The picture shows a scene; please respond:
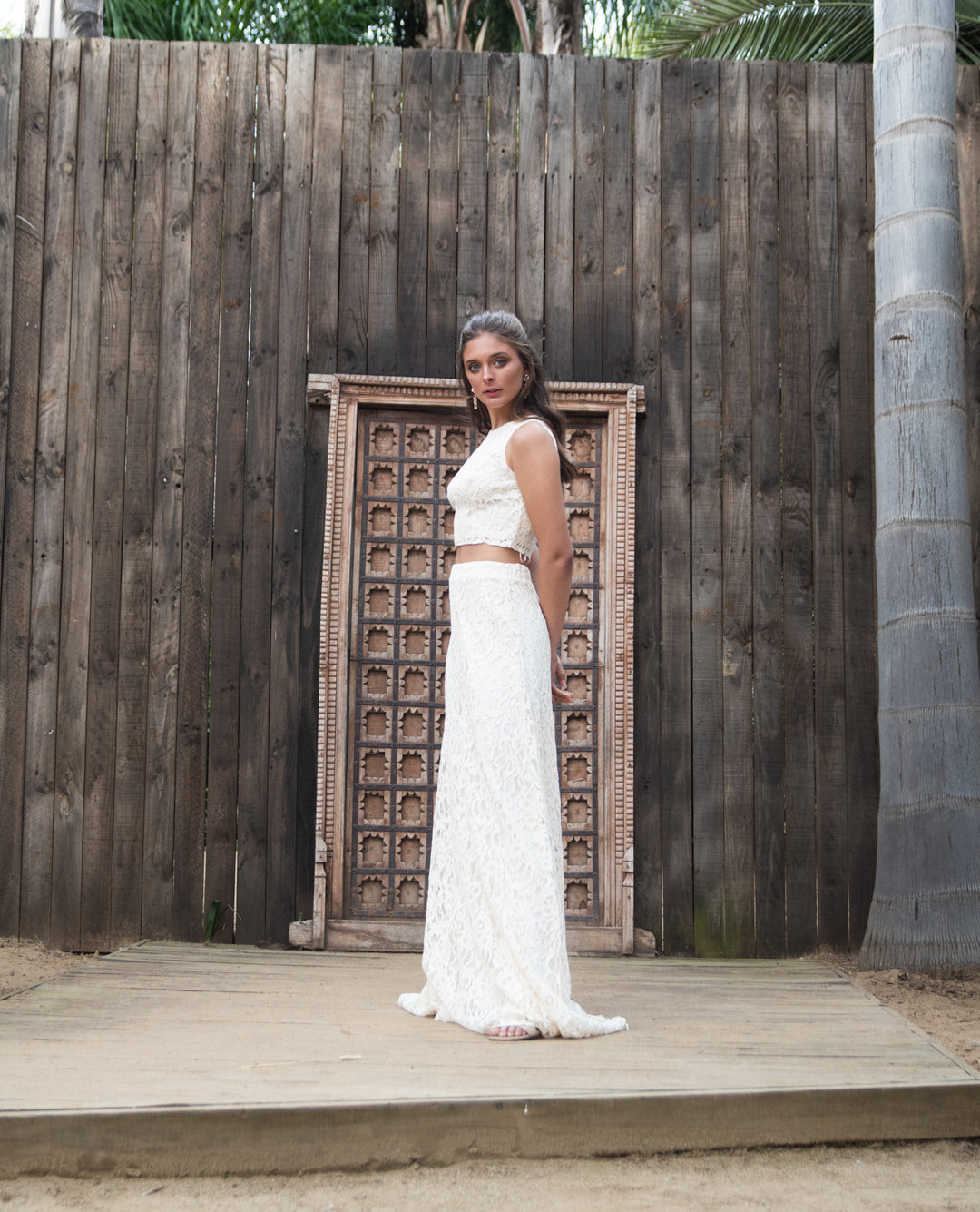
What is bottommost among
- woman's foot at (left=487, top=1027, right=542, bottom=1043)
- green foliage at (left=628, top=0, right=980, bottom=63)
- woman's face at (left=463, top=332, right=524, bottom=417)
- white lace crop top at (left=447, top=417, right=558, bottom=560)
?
woman's foot at (left=487, top=1027, right=542, bottom=1043)

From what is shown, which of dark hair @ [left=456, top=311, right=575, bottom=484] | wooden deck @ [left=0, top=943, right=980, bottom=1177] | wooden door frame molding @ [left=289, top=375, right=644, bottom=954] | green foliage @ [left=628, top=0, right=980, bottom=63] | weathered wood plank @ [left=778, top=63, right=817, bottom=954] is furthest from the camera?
green foliage @ [left=628, top=0, right=980, bottom=63]

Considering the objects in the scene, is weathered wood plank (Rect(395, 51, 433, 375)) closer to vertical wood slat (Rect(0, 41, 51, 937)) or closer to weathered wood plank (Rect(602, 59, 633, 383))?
weathered wood plank (Rect(602, 59, 633, 383))

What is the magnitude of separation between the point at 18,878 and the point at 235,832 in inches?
34.5

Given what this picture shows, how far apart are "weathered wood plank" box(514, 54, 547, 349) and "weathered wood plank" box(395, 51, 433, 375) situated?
0.39m

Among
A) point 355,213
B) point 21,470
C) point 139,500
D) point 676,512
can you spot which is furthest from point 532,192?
point 21,470

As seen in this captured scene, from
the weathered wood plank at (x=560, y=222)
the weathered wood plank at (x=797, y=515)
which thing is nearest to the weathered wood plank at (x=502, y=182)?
the weathered wood plank at (x=560, y=222)

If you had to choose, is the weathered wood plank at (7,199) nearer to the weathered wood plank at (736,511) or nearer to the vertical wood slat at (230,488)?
the vertical wood slat at (230,488)

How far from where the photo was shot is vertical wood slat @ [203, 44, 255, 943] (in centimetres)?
422

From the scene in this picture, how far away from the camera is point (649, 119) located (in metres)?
4.51

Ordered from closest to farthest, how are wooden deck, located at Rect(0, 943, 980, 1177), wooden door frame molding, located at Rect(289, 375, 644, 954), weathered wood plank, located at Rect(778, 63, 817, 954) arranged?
wooden deck, located at Rect(0, 943, 980, 1177) → wooden door frame molding, located at Rect(289, 375, 644, 954) → weathered wood plank, located at Rect(778, 63, 817, 954)

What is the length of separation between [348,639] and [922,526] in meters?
2.19

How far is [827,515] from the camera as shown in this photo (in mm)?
4395

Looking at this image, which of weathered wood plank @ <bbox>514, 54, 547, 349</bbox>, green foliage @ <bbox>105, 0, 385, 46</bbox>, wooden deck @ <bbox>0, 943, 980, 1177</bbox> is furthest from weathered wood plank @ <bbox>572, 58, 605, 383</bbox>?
green foliage @ <bbox>105, 0, 385, 46</bbox>

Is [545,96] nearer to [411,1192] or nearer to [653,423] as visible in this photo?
[653,423]
